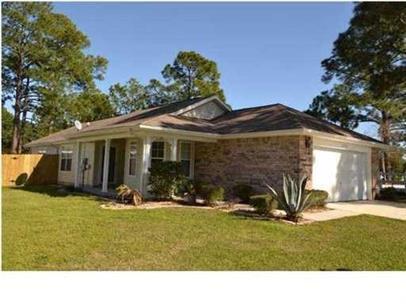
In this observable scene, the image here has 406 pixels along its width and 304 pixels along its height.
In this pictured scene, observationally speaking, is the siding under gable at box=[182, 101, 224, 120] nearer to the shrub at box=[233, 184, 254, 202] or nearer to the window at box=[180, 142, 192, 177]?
the window at box=[180, 142, 192, 177]

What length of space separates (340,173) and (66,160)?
1522cm

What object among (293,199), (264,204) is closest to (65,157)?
(264,204)

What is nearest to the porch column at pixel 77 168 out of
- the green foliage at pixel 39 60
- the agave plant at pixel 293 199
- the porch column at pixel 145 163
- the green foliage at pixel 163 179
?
the porch column at pixel 145 163

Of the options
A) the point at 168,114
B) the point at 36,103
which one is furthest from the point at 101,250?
the point at 36,103

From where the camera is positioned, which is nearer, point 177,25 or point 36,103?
point 177,25

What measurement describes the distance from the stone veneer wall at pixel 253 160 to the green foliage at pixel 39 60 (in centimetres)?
1733

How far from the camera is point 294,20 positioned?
36.2 ft

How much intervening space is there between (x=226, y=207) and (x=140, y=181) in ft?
12.0

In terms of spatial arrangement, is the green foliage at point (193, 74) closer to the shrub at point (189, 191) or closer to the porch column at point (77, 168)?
the porch column at point (77, 168)

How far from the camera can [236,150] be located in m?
15.2

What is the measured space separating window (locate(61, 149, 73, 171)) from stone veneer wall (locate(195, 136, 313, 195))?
870cm

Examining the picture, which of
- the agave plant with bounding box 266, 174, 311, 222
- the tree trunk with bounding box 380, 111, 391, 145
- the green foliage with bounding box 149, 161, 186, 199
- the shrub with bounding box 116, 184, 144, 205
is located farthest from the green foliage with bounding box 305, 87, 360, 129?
the shrub with bounding box 116, 184, 144, 205

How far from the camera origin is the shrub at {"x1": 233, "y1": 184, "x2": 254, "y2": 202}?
13.7 metres
